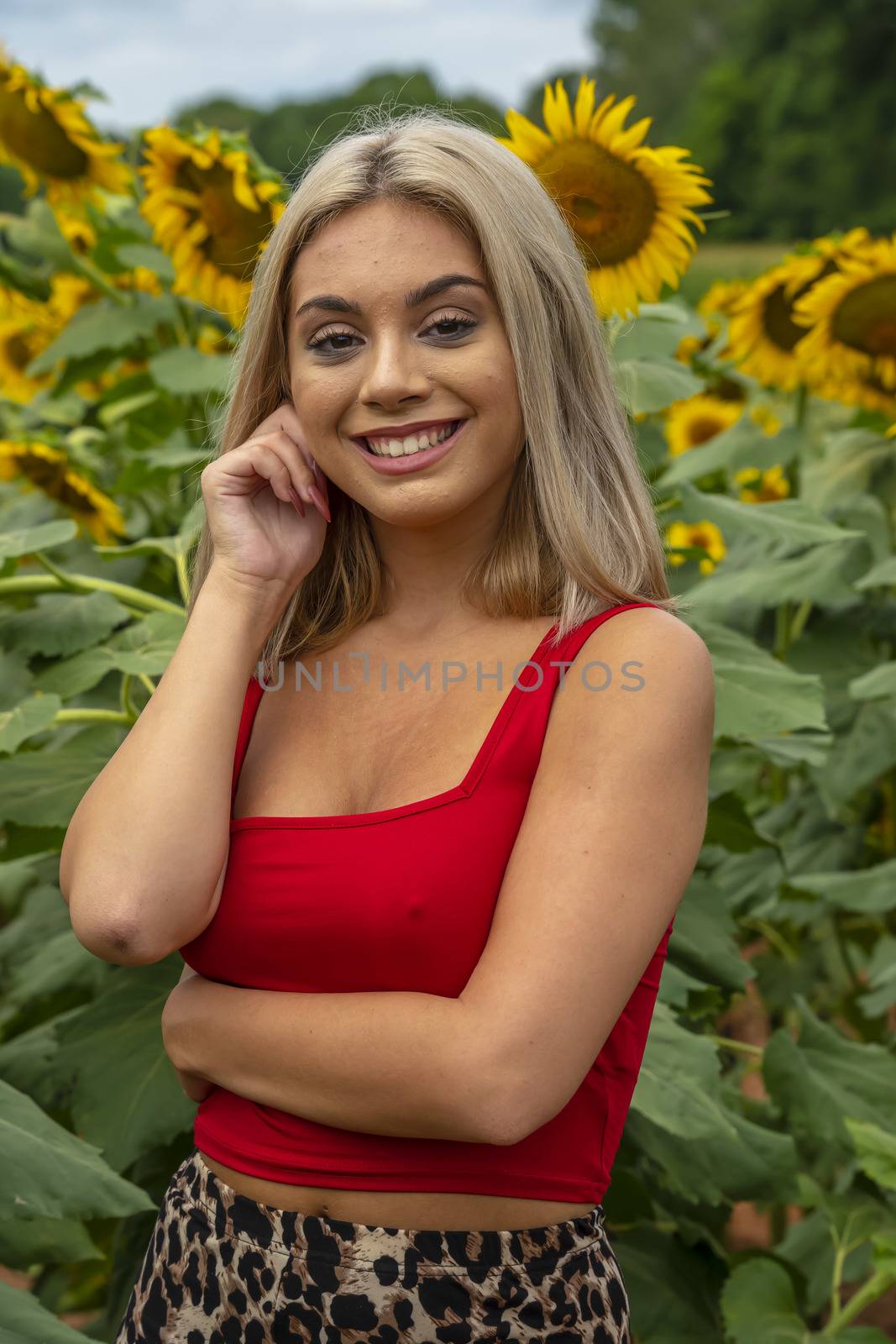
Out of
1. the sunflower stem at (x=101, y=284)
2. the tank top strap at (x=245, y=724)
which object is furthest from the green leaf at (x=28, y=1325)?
the sunflower stem at (x=101, y=284)

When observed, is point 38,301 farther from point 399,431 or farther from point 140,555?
point 399,431

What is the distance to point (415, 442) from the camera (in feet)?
5.55

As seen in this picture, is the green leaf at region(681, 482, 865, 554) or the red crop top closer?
the red crop top

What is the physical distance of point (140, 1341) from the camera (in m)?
1.68

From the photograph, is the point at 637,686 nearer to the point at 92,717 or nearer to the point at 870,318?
the point at 92,717

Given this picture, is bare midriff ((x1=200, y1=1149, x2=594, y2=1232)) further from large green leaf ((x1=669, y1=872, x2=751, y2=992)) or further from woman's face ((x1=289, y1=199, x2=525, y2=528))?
large green leaf ((x1=669, y1=872, x2=751, y2=992))

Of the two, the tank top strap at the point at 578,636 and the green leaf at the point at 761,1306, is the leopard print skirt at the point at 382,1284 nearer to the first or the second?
the tank top strap at the point at 578,636

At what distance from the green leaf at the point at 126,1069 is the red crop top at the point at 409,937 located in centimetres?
51

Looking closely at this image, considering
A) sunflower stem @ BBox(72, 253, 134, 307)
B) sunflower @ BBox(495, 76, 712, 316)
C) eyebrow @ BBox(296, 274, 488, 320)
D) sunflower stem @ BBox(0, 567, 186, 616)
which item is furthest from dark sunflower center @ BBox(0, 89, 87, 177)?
eyebrow @ BBox(296, 274, 488, 320)

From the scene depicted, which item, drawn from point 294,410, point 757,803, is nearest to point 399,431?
point 294,410

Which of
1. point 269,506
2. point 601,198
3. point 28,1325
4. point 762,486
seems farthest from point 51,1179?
point 762,486

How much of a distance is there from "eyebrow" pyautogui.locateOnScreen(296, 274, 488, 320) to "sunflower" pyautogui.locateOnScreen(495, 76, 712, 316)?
107 centimetres

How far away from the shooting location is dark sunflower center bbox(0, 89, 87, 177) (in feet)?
11.3

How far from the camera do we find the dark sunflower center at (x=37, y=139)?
3459 mm
